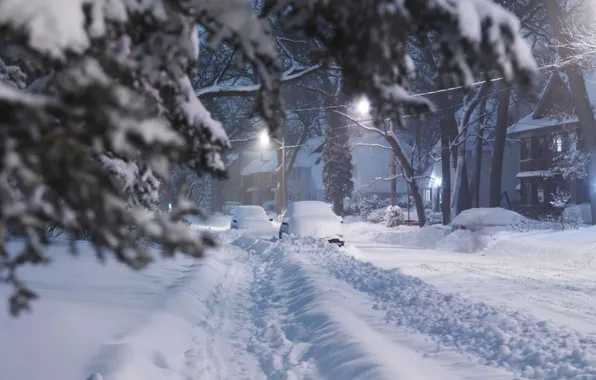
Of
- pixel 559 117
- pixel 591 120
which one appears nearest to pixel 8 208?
pixel 591 120

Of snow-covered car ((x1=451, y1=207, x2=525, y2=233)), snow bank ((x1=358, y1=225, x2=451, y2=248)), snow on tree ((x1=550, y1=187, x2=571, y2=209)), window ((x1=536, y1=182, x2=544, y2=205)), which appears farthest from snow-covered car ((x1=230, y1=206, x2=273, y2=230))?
window ((x1=536, y1=182, x2=544, y2=205))

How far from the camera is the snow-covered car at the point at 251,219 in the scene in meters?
28.1

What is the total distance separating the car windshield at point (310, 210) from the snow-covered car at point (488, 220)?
5524mm

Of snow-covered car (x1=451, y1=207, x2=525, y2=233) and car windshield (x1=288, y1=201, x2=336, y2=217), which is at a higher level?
car windshield (x1=288, y1=201, x2=336, y2=217)

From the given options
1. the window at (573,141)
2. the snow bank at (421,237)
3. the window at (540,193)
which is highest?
the window at (573,141)

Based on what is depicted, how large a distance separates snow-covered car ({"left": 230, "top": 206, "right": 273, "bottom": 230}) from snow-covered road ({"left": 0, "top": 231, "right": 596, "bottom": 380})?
15.7 meters

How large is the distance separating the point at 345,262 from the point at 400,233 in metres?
13.5

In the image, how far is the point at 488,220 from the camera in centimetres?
2147

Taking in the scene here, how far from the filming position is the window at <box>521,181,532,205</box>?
40906 millimetres

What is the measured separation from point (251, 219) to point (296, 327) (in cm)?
2089

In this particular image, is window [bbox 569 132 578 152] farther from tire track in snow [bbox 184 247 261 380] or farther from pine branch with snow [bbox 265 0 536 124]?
pine branch with snow [bbox 265 0 536 124]

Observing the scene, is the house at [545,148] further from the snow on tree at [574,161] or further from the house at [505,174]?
the house at [505,174]

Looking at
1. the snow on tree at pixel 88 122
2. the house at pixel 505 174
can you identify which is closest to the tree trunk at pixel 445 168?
the house at pixel 505 174

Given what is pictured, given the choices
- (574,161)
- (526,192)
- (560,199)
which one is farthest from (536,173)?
(574,161)
